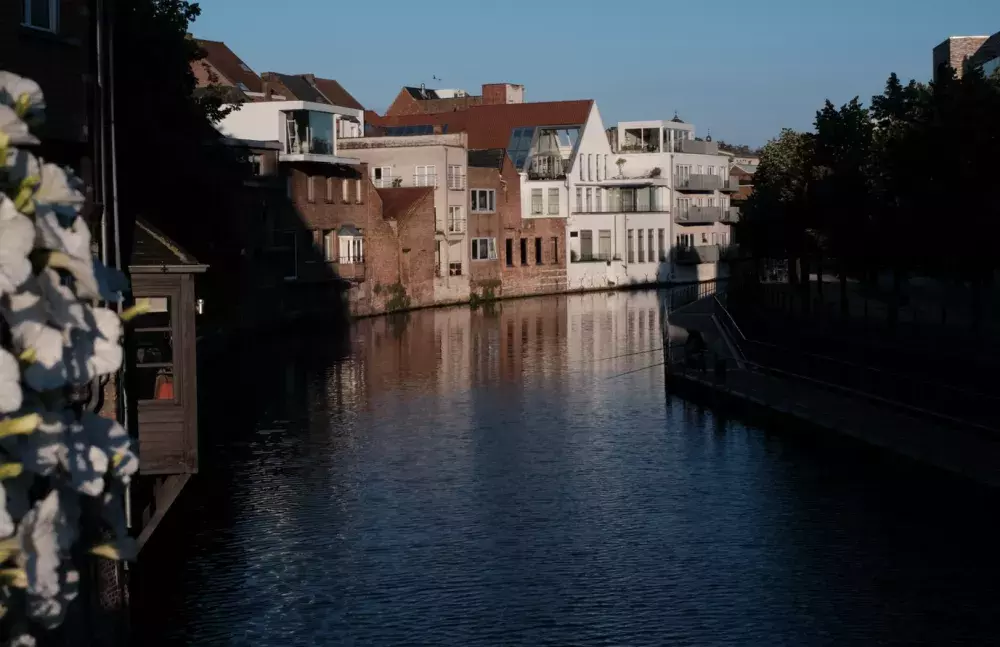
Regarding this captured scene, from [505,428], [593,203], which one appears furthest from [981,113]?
[593,203]

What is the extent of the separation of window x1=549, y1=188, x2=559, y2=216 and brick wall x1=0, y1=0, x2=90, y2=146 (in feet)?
245

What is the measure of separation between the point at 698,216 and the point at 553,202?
54.5ft

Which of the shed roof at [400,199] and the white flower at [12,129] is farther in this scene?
the shed roof at [400,199]

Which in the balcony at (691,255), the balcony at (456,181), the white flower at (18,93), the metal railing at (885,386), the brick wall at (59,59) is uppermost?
the balcony at (456,181)

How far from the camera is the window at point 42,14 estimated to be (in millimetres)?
14641

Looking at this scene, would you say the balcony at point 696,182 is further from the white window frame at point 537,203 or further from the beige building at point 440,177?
the beige building at point 440,177

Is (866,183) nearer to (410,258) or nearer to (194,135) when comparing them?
(194,135)

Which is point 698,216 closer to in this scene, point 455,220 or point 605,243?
point 605,243

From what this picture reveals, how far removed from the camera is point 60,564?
3.21 metres

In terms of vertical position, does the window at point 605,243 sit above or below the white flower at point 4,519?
above

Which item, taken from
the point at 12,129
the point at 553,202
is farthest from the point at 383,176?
the point at 12,129

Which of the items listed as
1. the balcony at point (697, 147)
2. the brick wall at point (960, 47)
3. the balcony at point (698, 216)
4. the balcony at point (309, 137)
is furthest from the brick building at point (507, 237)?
the brick wall at point (960, 47)

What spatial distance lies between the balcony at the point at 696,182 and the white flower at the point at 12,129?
98.7 m

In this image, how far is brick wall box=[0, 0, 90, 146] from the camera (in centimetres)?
1406
